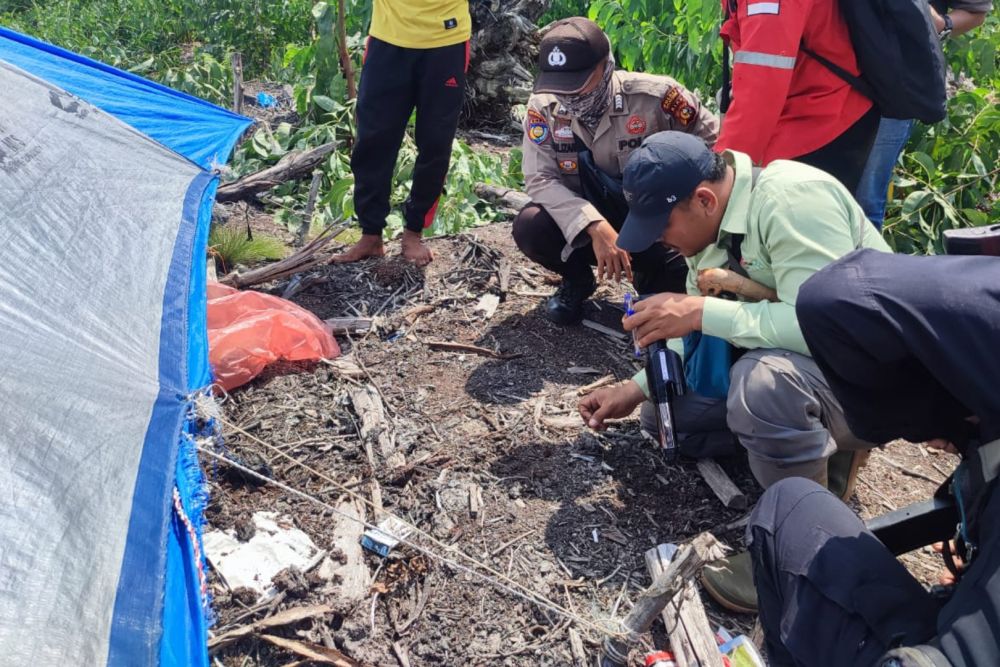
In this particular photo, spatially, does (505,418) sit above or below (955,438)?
below

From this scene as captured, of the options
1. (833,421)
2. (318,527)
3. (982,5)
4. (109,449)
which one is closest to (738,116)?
(833,421)

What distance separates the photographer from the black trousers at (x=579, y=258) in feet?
11.5

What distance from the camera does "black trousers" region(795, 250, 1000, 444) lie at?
54.9 inches

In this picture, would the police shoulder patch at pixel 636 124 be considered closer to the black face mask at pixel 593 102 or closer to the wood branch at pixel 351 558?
the black face mask at pixel 593 102

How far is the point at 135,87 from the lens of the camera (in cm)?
386

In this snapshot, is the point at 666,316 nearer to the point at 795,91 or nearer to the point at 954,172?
the point at 795,91

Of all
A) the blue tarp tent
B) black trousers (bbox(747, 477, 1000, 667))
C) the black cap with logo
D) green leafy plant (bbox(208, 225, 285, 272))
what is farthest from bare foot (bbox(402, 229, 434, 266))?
black trousers (bbox(747, 477, 1000, 667))

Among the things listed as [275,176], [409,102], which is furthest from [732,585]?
[275,176]

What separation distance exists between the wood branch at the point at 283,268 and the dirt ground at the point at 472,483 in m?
0.22

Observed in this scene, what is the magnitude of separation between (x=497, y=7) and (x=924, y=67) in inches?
192

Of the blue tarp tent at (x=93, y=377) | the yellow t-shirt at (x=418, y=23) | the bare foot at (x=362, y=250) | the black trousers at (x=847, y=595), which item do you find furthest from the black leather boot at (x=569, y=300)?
the black trousers at (x=847, y=595)

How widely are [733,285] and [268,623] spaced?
1.61m

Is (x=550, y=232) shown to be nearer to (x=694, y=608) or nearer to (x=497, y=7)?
(x=694, y=608)

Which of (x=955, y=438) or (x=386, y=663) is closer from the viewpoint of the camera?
(x=955, y=438)
